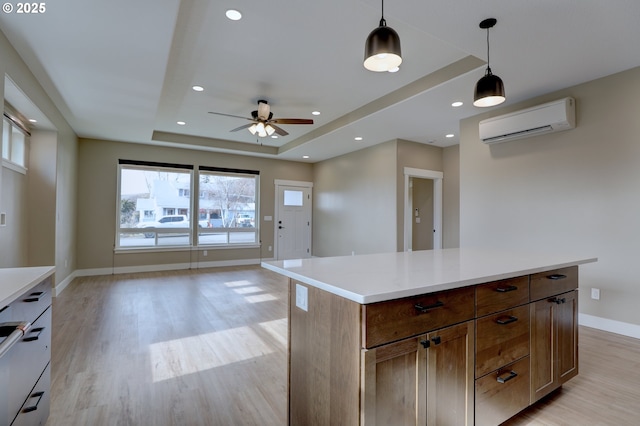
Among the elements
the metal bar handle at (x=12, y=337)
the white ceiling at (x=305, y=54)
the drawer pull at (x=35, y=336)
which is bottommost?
the drawer pull at (x=35, y=336)

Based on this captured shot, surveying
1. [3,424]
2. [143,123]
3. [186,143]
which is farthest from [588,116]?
[186,143]

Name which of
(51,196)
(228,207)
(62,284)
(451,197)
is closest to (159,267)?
(62,284)

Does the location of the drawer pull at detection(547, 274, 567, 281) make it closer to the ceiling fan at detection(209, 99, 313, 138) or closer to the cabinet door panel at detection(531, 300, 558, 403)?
the cabinet door panel at detection(531, 300, 558, 403)

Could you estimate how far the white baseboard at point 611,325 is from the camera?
122 inches

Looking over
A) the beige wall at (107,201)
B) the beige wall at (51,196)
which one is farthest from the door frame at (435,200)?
the beige wall at (51,196)

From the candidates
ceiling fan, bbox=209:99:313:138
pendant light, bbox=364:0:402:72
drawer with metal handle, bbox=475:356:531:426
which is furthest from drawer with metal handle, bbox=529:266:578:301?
ceiling fan, bbox=209:99:313:138

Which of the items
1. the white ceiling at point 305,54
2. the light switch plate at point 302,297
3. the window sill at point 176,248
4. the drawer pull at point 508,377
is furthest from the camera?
the window sill at point 176,248

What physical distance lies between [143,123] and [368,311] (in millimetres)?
5236

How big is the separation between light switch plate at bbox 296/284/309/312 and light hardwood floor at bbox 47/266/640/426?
2.63 feet

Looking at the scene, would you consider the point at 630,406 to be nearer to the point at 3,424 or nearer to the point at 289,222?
the point at 3,424

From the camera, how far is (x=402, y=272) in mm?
1592

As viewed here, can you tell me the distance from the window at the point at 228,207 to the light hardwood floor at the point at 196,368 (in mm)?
3082

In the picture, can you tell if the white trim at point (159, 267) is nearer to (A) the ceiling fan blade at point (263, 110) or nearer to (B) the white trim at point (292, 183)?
(B) the white trim at point (292, 183)

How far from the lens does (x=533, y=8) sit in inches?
87.5
